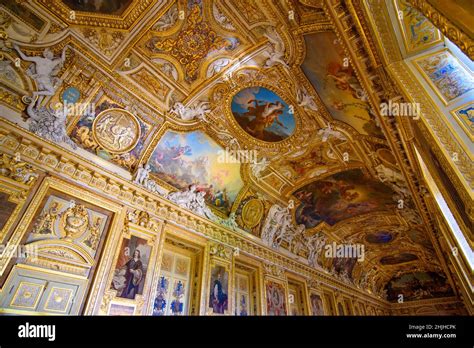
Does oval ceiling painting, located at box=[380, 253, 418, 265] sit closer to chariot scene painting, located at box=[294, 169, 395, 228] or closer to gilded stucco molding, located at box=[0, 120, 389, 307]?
chariot scene painting, located at box=[294, 169, 395, 228]

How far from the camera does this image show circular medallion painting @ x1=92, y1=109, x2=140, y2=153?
676 cm

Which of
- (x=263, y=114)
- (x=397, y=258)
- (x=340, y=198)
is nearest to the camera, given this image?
(x=263, y=114)

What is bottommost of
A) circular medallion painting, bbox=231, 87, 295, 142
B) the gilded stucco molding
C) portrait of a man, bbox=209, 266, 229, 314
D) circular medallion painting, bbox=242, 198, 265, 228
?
portrait of a man, bbox=209, 266, 229, 314

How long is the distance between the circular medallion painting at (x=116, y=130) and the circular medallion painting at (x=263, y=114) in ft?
11.2

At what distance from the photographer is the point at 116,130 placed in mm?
7078

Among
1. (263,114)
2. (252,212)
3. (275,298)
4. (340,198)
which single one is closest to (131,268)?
(252,212)

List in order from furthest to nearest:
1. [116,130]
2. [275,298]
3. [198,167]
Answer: [275,298] < [198,167] < [116,130]

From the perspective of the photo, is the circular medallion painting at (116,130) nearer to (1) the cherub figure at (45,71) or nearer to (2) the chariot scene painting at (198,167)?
(2) the chariot scene painting at (198,167)

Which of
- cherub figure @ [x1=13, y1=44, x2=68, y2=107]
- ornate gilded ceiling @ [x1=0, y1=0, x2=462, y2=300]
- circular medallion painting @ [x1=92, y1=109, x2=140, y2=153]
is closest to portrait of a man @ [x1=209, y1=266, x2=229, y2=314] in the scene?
ornate gilded ceiling @ [x1=0, y1=0, x2=462, y2=300]

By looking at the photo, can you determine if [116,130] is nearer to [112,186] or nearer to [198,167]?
[112,186]

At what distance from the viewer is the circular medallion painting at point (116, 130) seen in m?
6.76

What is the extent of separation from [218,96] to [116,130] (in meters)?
3.40

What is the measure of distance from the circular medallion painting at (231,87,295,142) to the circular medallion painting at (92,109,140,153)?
3425 millimetres

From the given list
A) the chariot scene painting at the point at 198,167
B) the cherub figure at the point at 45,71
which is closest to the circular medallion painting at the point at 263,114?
the chariot scene painting at the point at 198,167
